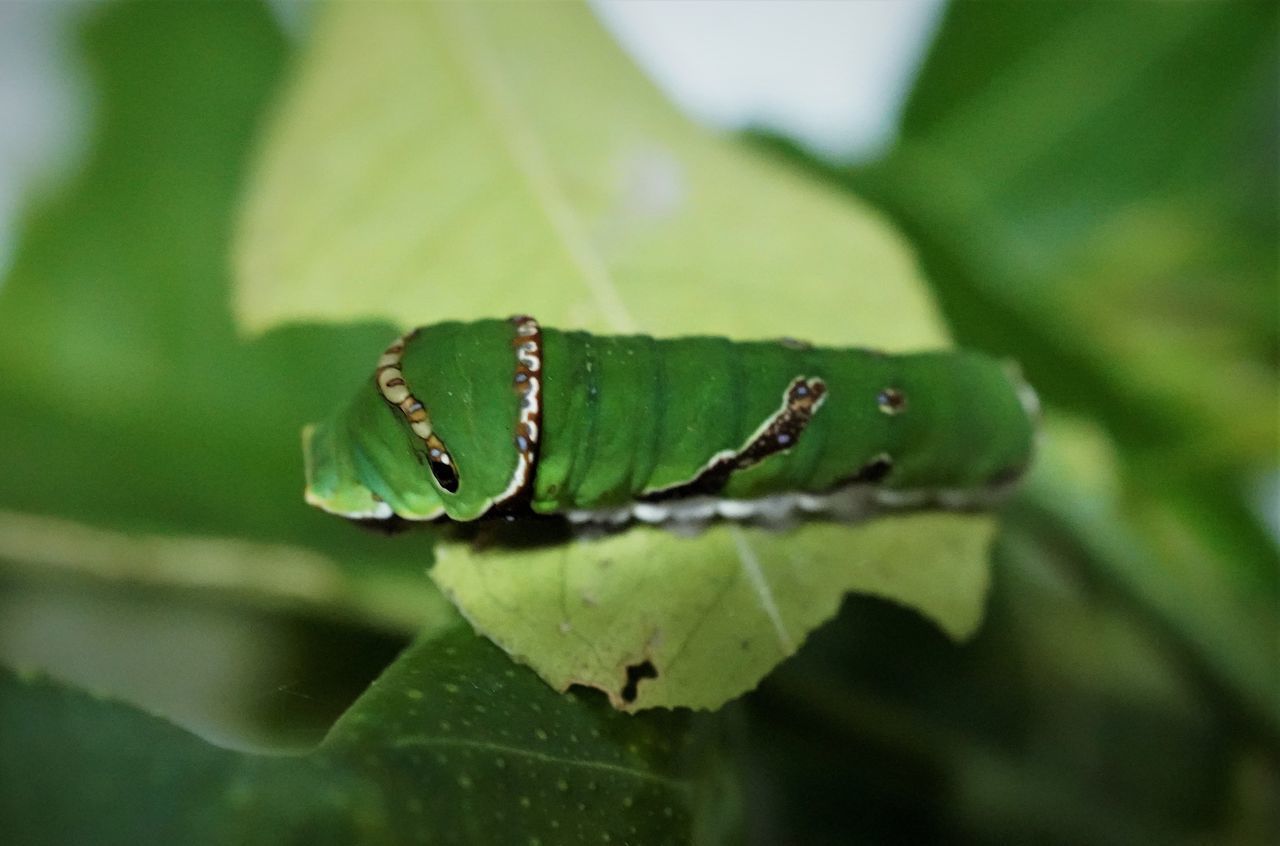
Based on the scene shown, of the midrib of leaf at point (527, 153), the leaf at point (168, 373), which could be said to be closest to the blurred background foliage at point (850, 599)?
the leaf at point (168, 373)

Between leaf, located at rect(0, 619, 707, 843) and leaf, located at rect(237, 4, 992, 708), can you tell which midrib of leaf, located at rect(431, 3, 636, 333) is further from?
leaf, located at rect(0, 619, 707, 843)

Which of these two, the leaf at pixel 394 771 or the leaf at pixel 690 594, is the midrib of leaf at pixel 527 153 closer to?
the leaf at pixel 690 594

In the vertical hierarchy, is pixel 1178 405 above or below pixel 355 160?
below

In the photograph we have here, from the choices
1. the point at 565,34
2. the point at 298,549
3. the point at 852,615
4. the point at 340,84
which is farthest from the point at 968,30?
the point at 298,549

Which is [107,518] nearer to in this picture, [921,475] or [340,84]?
[340,84]

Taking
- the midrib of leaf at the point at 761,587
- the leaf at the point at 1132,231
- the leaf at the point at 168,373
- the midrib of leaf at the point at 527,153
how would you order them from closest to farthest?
the midrib of leaf at the point at 761,587
the midrib of leaf at the point at 527,153
the leaf at the point at 168,373
the leaf at the point at 1132,231

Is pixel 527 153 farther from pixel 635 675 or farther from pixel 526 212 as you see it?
pixel 635 675

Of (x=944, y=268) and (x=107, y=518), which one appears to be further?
(x=944, y=268)
